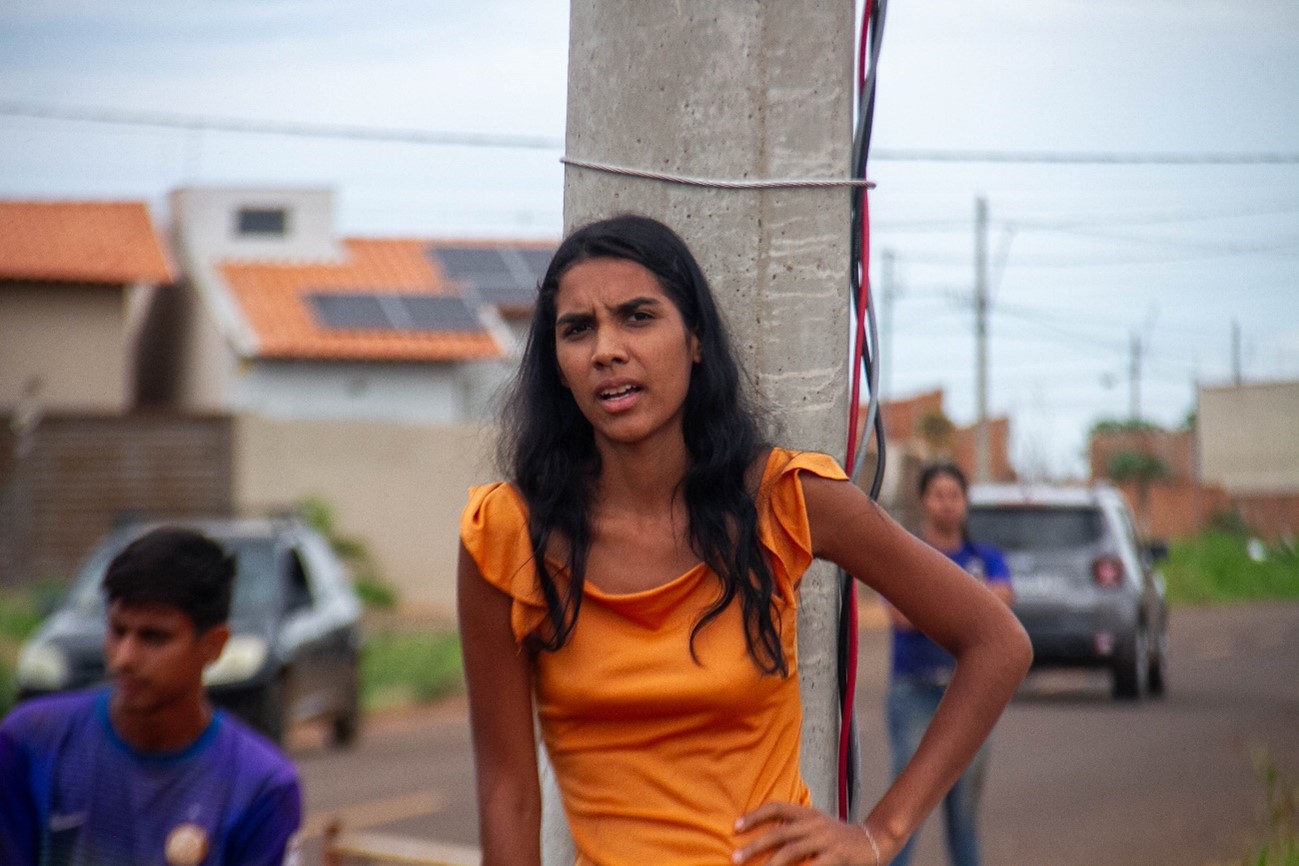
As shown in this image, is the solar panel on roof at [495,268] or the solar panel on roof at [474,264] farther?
the solar panel on roof at [474,264]

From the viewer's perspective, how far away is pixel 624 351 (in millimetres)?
2434

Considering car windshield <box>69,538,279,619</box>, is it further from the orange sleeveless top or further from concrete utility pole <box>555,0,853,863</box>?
the orange sleeveless top

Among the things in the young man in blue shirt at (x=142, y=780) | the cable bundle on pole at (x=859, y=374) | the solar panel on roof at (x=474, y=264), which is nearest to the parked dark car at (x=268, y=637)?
the young man in blue shirt at (x=142, y=780)

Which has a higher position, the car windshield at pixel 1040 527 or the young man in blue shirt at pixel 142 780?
the young man in blue shirt at pixel 142 780

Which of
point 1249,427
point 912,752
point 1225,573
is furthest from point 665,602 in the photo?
point 1225,573

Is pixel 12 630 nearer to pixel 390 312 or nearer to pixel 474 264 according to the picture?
pixel 390 312

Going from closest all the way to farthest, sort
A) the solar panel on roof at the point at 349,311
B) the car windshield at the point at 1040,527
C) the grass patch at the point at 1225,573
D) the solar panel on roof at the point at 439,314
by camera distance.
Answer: the car windshield at the point at 1040,527, the solar panel on roof at the point at 439,314, the solar panel on roof at the point at 349,311, the grass patch at the point at 1225,573

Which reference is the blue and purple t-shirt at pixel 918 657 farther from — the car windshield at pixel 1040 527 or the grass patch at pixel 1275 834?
the car windshield at pixel 1040 527

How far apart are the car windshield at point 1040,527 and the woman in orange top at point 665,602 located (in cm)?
1155

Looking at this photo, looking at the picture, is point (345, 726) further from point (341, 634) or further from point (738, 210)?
point (738, 210)

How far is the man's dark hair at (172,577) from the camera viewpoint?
316cm

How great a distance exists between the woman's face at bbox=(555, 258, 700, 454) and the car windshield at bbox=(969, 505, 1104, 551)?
457 inches

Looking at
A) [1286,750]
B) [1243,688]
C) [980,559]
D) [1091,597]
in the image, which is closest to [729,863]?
[980,559]

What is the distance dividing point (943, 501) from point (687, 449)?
4696 mm
